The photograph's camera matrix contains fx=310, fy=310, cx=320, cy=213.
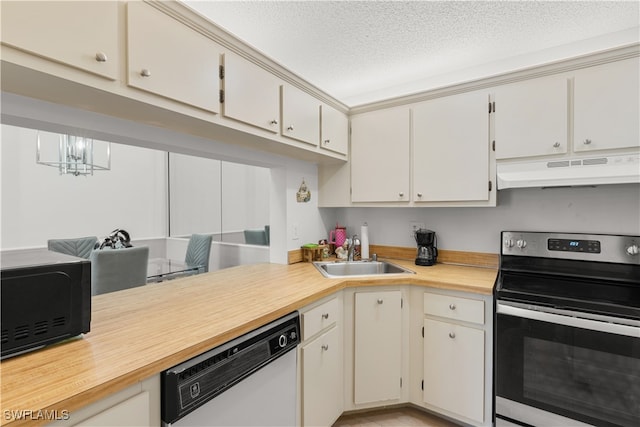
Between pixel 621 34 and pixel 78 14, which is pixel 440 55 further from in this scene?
pixel 78 14

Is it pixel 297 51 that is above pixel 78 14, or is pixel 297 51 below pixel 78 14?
above

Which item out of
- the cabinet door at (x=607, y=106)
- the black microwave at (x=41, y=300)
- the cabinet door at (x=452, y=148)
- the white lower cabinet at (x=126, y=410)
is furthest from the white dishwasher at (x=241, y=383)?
the cabinet door at (x=607, y=106)

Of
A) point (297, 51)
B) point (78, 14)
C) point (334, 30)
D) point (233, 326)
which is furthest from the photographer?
point (297, 51)

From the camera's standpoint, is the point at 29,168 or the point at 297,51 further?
the point at 29,168

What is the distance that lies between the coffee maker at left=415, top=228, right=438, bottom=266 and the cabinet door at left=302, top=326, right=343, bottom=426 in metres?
0.87

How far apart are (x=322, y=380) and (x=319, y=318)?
0.35m

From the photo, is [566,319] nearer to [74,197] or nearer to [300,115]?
[300,115]

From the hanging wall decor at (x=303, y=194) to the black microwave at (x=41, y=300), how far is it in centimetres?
165

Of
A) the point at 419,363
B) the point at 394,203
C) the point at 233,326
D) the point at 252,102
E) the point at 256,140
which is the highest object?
the point at 252,102

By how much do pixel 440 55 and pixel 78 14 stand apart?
205cm

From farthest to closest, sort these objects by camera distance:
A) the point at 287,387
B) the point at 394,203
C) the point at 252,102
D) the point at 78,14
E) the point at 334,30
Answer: the point at 394,203
the point at 334,30
the point at 252,102
the point at 287,387
the point at 78,14

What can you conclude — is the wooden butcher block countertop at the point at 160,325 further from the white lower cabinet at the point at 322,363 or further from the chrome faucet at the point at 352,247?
the chrome faucet at the point at 352,247

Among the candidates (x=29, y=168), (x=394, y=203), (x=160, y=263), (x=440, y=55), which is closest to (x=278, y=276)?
(x=394, y=203)

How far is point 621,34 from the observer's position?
1.89 metres
